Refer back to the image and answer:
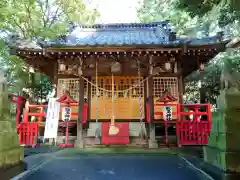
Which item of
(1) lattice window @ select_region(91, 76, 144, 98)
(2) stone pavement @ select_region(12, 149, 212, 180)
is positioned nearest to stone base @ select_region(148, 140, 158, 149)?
→ (2) stone pavement @ select_region(12, 149, 212, 180)

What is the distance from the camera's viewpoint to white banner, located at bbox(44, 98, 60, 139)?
9.65 m

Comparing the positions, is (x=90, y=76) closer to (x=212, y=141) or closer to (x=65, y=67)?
(x=65, y=67)

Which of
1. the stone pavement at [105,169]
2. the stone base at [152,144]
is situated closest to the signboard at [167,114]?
the stone base at [152,144]

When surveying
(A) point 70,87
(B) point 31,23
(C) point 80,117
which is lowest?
(C) point 80,117

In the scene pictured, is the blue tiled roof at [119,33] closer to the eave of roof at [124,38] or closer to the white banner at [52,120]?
the eave of roof at [124,38]

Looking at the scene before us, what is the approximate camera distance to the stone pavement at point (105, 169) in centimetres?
489

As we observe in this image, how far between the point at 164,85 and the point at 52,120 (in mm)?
5411

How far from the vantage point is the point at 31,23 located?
15.2m

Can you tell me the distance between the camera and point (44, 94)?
17.5 metres

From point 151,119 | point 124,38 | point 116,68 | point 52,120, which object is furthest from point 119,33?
point 52,120

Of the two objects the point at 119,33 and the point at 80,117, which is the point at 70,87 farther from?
the point at 119,33

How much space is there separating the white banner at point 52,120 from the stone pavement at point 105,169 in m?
2.09

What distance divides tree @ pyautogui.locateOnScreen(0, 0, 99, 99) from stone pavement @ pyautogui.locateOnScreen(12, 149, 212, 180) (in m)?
7.77

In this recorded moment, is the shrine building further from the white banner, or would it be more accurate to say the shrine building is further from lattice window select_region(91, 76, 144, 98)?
the white banner
